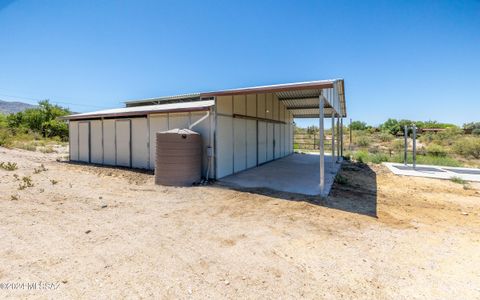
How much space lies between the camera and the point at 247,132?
382 inches

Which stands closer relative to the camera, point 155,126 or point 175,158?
point 175,158

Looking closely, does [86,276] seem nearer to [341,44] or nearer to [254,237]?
[254,237]

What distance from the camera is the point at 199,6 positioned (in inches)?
360

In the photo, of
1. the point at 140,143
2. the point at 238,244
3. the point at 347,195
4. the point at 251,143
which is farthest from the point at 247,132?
the point at 238,244

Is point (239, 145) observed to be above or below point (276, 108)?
below

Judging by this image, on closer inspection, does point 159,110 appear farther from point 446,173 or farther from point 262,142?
point 446,173

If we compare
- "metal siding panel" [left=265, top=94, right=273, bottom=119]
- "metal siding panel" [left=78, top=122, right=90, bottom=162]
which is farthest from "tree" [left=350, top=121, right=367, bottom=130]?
"metal siding panel" [left=78, top=122, right=90, bottom=162]

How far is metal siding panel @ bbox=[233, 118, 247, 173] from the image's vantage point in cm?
879

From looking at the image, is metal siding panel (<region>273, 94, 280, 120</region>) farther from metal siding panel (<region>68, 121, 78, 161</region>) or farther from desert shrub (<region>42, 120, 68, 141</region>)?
desert shrub (<region>42, 120, 68, 141</region>)

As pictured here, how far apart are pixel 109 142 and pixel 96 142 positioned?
115cm

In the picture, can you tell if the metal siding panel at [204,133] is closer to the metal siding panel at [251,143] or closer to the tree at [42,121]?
the metal siding panel at [251,143]

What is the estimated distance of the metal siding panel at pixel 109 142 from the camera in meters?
10.8

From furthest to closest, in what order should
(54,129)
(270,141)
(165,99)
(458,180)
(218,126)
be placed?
(54,129)
(165,99)
(270,141)
(218,126)
(458,180)

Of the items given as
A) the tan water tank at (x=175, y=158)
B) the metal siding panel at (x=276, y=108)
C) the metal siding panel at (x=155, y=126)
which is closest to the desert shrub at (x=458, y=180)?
the metal siding panel at (x=276, y=108)
